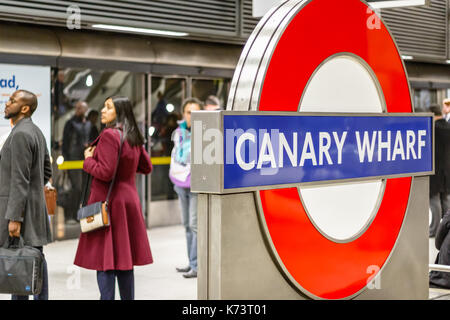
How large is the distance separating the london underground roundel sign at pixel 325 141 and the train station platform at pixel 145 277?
2056 millimetres

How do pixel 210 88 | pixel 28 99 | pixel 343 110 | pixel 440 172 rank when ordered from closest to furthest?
1. pixel 343 110
2. pixel 28 99
3. pixel 440 172
4. pixel 210 88

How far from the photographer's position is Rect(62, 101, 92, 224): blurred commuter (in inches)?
305

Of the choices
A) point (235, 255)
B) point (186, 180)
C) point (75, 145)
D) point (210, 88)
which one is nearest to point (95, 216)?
point (186, 180)

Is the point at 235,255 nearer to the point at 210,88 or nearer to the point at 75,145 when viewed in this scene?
the point at 75,145

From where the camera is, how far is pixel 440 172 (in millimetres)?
7660

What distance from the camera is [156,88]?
877cm

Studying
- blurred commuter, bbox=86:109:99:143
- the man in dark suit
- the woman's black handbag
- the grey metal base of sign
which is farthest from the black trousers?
blurred commuter, bbox=86:109:99:143

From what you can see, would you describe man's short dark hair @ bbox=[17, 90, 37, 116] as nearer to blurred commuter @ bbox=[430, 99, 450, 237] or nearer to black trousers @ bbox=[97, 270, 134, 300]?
black trousers @ bbox=[97, 270, 134, 300]

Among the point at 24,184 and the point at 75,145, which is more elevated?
the point at 75,145

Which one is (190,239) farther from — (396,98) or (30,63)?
(396,98)

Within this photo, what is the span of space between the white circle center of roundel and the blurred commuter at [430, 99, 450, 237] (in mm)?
5692

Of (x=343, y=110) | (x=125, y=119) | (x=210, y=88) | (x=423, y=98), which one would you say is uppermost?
(x=423, y=98)

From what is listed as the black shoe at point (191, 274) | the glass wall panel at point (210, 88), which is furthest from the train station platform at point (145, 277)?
the glass wall panel at point (210, 88)

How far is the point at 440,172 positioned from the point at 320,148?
20.6 feet
